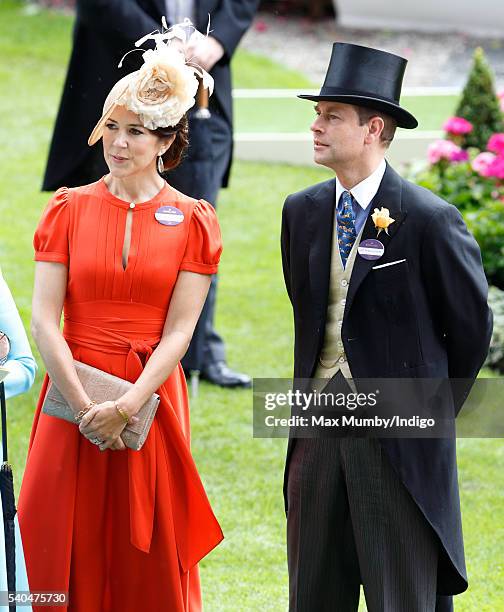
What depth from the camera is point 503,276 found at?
8.53 m

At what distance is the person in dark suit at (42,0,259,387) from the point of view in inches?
270

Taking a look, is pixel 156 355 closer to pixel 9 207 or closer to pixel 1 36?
pixel 9 207

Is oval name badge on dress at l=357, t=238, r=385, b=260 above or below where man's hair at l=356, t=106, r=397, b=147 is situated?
below

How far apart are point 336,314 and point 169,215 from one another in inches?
24.0

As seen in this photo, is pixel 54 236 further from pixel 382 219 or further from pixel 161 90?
pixel 382 219

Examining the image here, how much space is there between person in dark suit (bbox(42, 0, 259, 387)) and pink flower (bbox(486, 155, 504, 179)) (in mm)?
2205

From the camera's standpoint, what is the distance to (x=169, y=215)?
425 centimetres

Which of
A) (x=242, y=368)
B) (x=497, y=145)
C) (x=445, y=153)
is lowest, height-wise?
(x=242, y=368)

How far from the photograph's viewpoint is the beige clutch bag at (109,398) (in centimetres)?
417

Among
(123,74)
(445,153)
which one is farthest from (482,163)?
(123,74)

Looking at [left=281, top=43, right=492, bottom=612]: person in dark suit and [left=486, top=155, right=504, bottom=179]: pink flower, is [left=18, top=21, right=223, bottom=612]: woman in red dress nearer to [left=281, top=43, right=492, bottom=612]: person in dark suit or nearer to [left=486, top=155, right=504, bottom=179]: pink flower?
[left=281, top=43, right=492, bottom=612]: person in dark suit

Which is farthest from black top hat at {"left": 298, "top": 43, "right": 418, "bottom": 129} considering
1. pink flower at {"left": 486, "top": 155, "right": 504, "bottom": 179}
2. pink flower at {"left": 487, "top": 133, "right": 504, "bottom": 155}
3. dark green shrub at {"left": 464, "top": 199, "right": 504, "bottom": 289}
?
pink flower at {"left": 487, "top": 133, "right": 504, "bottom": 155}

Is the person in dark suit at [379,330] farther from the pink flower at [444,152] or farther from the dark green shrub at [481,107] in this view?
the dark green shrub at [481,107]

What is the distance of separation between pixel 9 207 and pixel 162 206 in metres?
7.14
